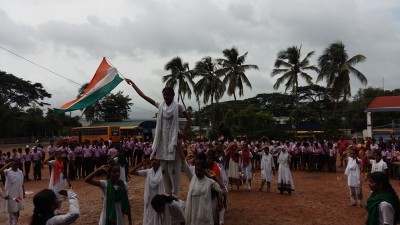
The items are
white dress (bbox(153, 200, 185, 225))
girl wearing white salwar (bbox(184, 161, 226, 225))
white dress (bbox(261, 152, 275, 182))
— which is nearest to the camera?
white dress (bbox(153, 200, 185, 225))

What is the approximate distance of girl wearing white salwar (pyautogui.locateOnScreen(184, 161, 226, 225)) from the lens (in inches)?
241

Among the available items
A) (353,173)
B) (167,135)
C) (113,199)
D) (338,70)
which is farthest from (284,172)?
(338,70)

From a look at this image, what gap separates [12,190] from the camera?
30.3 feet

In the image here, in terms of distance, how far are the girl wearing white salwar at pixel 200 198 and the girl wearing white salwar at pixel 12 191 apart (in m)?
4.86

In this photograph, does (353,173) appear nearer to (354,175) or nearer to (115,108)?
(354,175)

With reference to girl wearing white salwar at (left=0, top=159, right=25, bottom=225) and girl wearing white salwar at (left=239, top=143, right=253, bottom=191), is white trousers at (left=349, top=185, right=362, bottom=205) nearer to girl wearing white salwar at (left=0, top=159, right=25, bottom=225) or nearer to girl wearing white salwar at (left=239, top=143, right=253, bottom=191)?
girl wearing white salwar at (left=239, top=143, right=253, bottom=191)

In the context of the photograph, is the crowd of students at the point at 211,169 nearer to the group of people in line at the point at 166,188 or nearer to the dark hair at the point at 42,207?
the group of people in line at the point at 166,188

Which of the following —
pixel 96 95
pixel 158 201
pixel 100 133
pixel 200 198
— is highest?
pixel 96 95

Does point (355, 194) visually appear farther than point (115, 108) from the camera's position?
No

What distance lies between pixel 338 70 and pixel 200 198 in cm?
3239

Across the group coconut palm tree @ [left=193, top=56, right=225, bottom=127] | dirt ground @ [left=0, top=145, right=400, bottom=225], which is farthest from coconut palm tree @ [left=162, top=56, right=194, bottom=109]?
dirt ground @ [left=0, top=145, right=400, bottom=225]

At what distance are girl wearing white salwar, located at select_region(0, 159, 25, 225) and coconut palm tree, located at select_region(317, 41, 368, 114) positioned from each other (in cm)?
3075

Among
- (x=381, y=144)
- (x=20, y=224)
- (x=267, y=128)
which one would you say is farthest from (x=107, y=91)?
(x=267, y=128)

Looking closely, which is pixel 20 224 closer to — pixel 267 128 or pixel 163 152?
pixel 163 152
